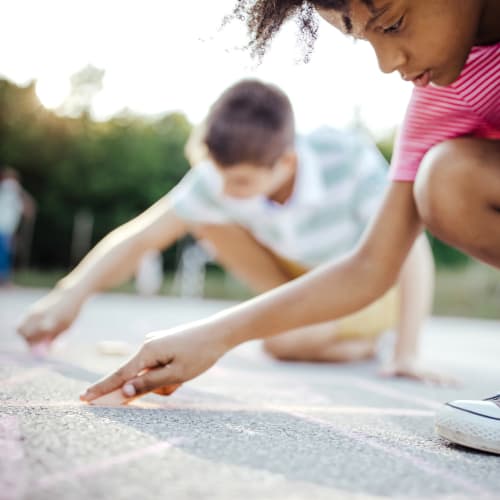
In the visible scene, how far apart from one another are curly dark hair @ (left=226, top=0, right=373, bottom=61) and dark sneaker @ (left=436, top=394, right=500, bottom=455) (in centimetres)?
79

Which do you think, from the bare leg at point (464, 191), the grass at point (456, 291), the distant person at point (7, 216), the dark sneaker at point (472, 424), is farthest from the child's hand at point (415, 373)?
the grass at point (456, 291)

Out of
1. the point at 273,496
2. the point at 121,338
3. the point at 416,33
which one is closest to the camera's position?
the point at 273,496

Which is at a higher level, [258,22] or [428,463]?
[258,22]

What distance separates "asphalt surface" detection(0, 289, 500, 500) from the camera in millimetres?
876

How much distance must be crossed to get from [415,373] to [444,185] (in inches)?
48.4

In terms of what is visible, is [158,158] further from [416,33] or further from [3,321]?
[416,33]

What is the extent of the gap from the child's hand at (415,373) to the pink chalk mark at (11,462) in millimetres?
1632

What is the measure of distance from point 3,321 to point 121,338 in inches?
31.5

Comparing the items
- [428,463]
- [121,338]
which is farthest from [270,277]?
[428,463]

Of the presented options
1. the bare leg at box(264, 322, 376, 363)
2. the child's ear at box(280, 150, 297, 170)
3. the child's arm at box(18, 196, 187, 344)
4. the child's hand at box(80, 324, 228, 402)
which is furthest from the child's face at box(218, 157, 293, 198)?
the child's hand at box(80, 324, 228, 402)

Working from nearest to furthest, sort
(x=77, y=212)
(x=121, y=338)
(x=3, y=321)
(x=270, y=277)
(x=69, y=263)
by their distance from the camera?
(x=270, y=277), (x=121, y=338), (x=3, y=321), (x=69, y=263), (x=77, y=212)

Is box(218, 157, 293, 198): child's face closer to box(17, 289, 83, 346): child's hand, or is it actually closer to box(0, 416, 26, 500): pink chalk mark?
box(17, 289, 83, 346): child's hand

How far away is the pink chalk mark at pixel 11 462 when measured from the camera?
811 mm

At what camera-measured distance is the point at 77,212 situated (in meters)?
17.9
